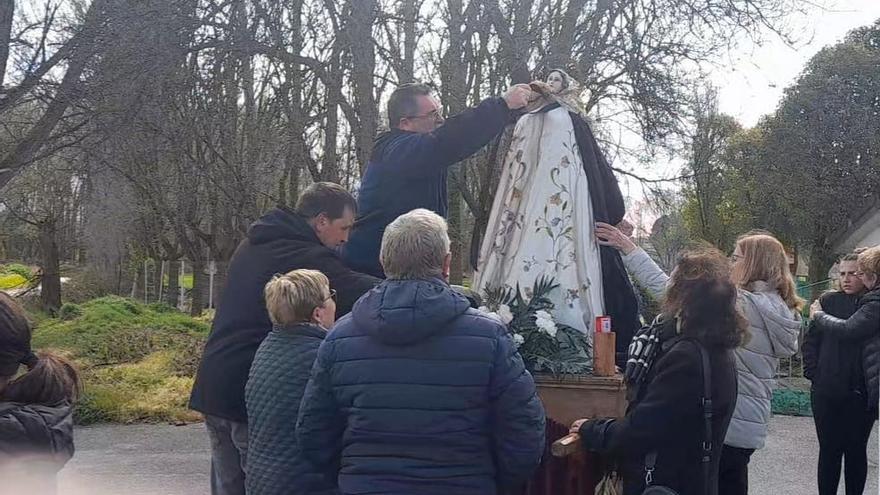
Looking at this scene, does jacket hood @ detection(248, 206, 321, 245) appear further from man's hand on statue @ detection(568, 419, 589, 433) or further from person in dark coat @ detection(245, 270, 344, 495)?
man's hand on statue @ detection(568, 419, 589, 433)

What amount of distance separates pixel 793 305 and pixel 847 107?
11.8 m

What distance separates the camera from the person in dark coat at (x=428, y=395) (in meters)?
2.10

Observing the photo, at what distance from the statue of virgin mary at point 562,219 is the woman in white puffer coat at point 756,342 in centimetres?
31

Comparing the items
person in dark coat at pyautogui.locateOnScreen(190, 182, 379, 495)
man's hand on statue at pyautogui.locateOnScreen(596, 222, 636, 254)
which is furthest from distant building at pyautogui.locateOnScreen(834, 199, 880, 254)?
person in dark coat at pyautogui.locateOnScreen(190, 182, 379, 495)

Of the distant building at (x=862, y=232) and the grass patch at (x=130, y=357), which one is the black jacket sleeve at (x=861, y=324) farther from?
the distant building at (x=862, y=232)

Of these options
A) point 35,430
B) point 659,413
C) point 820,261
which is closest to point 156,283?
point 820,261

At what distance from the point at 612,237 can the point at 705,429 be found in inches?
31.1

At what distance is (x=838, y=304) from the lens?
4.96 meters

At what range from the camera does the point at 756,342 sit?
3426mm

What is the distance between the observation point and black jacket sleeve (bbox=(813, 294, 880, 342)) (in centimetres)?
443

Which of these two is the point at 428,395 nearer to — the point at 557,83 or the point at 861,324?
the point at 557,83

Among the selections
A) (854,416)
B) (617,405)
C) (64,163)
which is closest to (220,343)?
(617,405)

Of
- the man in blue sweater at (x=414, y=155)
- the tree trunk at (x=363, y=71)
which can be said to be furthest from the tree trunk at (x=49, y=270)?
the man in blue sweater at (x=414, y=155)

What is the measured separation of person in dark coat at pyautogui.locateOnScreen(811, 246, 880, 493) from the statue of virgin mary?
81.4 inches
